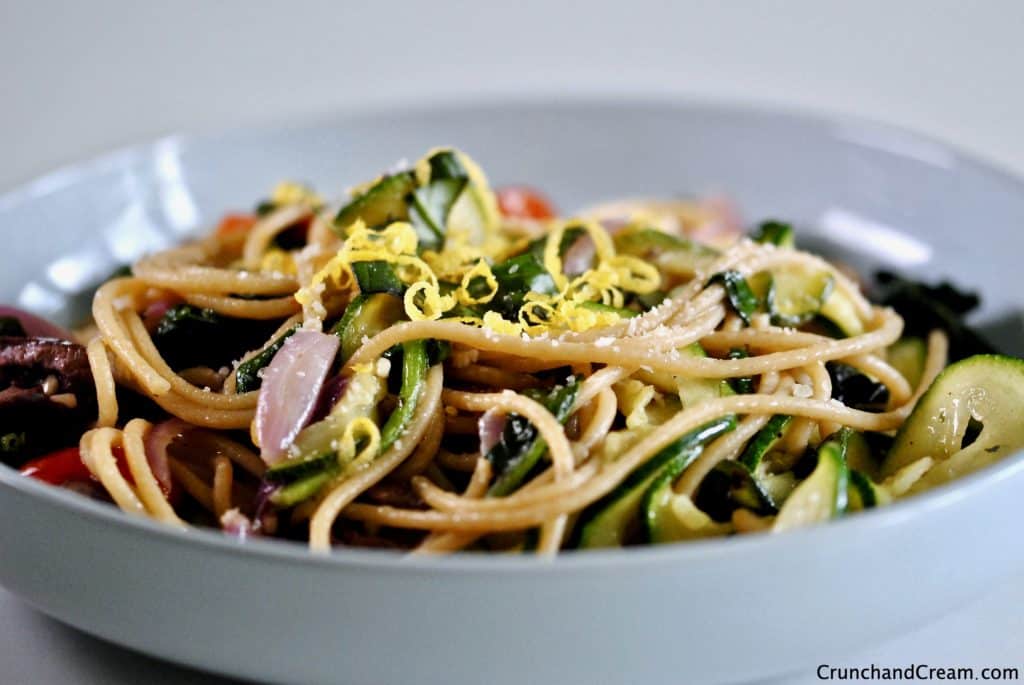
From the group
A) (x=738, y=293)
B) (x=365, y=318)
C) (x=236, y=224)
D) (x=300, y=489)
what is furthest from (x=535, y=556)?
(x=236, y=224)

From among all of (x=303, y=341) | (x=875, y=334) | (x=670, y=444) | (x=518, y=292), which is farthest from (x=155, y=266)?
(x=875, y=334)

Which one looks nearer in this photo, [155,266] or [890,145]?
[155,266]

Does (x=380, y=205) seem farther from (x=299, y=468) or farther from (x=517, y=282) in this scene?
(x=299, y=468)

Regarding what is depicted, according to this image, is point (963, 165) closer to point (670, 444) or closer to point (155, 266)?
point (670, 444)

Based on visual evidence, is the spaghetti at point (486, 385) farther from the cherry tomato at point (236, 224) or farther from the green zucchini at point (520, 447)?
the cherry tomato at point (236, 224)

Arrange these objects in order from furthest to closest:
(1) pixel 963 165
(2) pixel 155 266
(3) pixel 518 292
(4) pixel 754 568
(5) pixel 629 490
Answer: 1. (1) pixel 963 165
2. (2) pixel 155 266
3. (3) pixel 518 292
4. (5) pixel 629 490
5. (4) pixel 754 568
